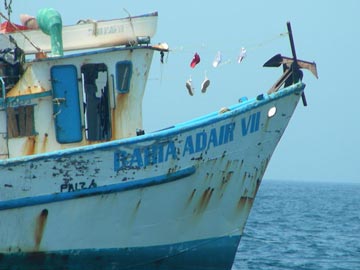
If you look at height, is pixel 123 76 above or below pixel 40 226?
above

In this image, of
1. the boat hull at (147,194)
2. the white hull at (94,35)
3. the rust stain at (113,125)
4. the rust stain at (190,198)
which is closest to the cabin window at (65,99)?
the rust stain at (113,125)

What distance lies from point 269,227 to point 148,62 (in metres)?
15.7

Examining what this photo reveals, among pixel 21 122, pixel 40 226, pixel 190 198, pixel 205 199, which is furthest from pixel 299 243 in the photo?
pixel 40 226

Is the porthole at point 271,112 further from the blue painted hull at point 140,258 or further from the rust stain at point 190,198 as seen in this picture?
the blue painted hull at point 140,258

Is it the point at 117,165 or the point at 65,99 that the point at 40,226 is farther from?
the point at 65,99

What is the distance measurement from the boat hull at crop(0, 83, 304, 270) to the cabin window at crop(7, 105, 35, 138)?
1.10 meters

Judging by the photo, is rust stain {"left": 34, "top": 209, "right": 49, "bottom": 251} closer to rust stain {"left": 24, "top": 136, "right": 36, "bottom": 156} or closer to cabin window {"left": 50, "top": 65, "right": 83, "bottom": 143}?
rust stain {"left": 24, "top": 136, "right": 36, "bottom": 156}

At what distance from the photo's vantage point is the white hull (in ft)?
51.4

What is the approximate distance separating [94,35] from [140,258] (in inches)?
128

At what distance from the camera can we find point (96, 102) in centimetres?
1525

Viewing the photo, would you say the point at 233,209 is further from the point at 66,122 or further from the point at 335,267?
the point at 335,267

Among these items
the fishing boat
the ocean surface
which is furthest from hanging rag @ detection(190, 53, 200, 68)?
the ocean surface

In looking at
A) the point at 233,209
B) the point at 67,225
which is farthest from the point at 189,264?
the point at 67,225

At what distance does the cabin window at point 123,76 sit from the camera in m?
15.2
